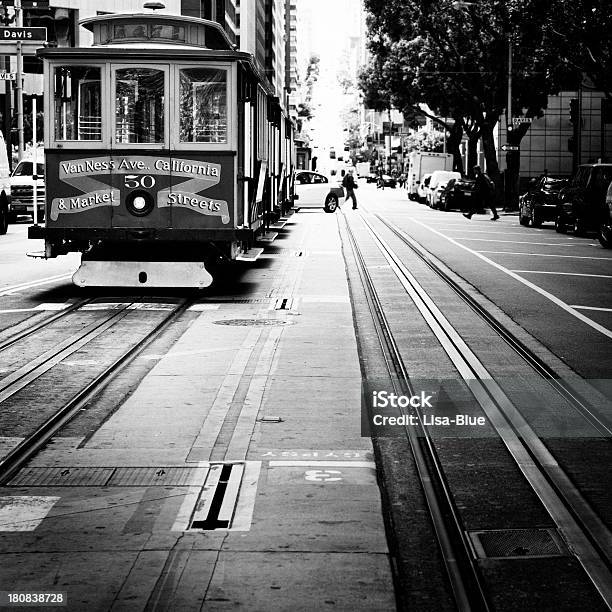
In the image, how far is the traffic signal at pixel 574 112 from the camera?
6226 centimetres

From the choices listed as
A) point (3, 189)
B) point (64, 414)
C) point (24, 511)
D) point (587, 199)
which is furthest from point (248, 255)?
point (587, 199)

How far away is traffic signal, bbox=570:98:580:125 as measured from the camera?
62263 millimetres

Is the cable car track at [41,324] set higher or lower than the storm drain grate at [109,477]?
higher

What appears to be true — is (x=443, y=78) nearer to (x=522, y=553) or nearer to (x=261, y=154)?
(x=261, y=154)

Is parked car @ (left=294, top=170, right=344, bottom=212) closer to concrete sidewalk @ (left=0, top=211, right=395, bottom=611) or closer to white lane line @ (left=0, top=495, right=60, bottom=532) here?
concrete sidewalk @ (left=0, top=211, right=395, bottom=611)

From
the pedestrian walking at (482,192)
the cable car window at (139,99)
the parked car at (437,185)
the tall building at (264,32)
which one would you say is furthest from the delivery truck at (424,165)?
the cable car window at (139,99)

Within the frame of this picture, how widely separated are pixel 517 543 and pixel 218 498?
64.3 inches

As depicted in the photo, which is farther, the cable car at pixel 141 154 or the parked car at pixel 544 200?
the parked car at pixel 544 200

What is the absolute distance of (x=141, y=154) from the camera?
1616 cm

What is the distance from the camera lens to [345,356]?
11.7 metres

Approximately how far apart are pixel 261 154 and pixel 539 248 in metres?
9.91

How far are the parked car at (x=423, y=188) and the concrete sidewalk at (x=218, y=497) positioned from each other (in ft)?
169

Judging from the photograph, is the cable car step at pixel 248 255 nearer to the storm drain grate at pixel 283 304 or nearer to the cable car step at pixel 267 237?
the storm drain grate at pixel 283 304

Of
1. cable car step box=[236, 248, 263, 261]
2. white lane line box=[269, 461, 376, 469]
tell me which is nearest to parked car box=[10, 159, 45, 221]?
cable car step box=[236, 248, 263, 261]
